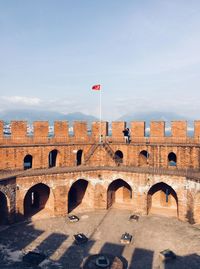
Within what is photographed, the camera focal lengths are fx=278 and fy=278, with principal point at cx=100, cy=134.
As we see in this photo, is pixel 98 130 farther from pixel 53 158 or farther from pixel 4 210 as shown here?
pixel 4 210

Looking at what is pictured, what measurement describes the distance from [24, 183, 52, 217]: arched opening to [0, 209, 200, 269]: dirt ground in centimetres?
301

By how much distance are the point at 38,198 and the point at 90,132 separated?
9.72 m

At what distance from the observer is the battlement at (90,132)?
29.1m

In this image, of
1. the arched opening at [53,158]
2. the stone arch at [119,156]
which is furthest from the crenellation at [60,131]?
the stone arch at [119,156]

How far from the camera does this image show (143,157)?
32.7 meters

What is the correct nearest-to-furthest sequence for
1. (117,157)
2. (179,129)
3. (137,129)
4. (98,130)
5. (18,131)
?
1. (18,131)
2. (179,129)
3. (137,129)
4. (117,157)
5. (98,130)

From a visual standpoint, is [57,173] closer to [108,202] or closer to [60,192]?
[60,192]

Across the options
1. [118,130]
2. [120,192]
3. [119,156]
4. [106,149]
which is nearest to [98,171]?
[106,149]

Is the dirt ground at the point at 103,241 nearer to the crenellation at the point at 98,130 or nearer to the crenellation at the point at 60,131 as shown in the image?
the crenellation at the point at 60,131

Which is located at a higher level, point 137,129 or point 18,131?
point 137,129

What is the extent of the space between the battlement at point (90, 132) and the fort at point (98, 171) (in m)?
0.10

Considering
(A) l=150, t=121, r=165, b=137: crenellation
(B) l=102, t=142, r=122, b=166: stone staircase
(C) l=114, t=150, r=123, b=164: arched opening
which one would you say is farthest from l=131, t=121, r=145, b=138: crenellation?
(B) l=102, t=142, r=122, b=166: stone staircase

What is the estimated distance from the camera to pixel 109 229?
25391 mm

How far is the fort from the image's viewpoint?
26875mm
